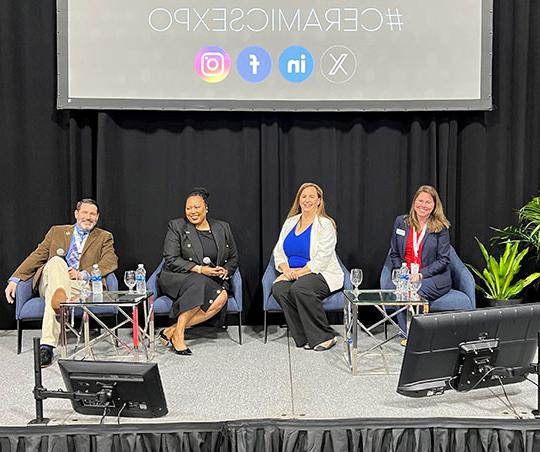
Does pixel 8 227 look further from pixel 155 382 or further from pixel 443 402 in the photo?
pixel 443 402

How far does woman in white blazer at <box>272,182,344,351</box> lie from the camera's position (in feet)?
15.9

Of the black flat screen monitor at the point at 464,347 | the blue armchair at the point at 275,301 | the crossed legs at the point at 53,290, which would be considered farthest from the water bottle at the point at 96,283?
the black flat screen monitor at the point at 464,347

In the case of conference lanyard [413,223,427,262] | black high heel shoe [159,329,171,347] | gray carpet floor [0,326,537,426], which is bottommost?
gray carpet floor [0,326,537,426]

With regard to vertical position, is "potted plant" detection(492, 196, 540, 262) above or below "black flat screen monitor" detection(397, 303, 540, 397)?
above

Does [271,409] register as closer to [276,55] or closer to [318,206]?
[318,206]

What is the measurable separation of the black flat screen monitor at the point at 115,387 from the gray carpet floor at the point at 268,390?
194 millimetres

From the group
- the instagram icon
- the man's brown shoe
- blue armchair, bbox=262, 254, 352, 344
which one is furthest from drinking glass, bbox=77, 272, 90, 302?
the instagram icon

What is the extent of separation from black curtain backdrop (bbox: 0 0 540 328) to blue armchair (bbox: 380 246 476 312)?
0.52 meters

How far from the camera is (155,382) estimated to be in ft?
10.2

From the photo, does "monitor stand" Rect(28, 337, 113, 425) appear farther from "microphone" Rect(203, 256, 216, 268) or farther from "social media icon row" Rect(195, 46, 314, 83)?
"social media icon row" Rect(195, 46, 314, 83)

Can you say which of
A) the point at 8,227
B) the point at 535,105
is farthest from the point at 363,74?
the point at 8,227

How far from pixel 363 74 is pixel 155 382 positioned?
310 centimetres

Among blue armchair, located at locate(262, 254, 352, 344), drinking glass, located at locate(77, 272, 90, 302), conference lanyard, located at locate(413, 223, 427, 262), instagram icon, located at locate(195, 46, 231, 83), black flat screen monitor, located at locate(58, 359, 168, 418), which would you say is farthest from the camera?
instagram icon, located at locate(195, 46, 231, 83)

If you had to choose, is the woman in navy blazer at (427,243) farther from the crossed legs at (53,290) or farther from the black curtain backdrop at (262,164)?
the crossed legs at (53,290)
